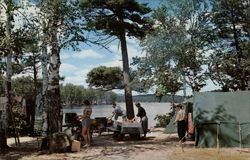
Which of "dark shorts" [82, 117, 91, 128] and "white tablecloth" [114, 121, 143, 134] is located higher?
"dark shorts" [82, 117, 91, 128]

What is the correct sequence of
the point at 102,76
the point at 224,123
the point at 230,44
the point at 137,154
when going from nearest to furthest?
the point at 137,154 < the point at 224,123 < the point at 230,44 < the point at 102,76

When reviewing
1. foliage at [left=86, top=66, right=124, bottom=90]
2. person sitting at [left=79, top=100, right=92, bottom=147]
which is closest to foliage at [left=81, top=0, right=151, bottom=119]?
person sitting at [left=79, top=100, right=92, bottom=147]

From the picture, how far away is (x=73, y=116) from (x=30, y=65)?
29.2ft

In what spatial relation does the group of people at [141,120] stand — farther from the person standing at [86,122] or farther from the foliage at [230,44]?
the foliage at [230,44]

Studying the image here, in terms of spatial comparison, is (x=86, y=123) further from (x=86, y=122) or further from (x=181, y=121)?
(x=181, y=121)

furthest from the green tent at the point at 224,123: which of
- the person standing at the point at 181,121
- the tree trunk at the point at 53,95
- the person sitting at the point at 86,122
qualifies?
the tree trunk at the point at 53,95

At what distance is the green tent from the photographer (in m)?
10.3

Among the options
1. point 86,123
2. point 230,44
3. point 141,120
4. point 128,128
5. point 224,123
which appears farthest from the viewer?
point 230,44

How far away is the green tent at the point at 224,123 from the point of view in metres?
10.3

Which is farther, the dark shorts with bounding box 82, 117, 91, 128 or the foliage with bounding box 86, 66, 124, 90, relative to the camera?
the foliage with bounding box 86, 66, 124, 90

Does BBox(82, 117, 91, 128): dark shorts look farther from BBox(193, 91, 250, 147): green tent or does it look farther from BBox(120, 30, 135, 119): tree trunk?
BBox(120, 30, 135, 119): tree trunk

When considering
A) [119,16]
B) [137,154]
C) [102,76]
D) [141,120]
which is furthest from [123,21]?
[102,76]

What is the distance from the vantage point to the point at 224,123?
10.4m

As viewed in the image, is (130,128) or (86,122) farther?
(130,128)
